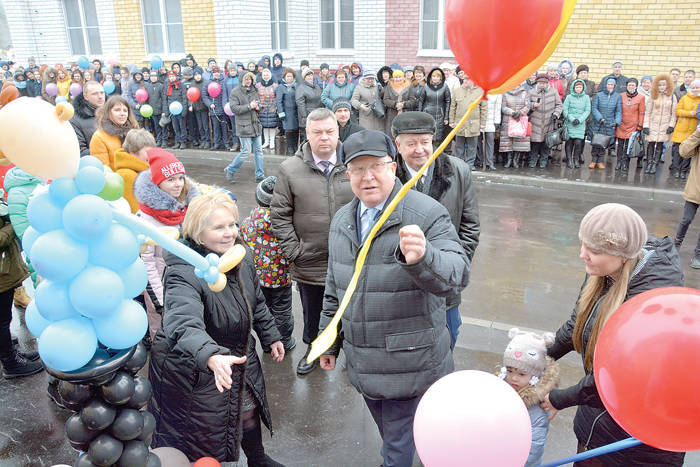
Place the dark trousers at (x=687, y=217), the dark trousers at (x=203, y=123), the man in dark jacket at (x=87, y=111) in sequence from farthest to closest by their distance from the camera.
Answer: the dark trousers at (x=203, y=123) < the dark trousers at (x=687, y=217) < the man in dark jacket at (x=87, y=111)

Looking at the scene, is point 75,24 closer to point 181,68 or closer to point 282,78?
point 181,68

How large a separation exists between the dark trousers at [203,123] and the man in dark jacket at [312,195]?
34.0ft

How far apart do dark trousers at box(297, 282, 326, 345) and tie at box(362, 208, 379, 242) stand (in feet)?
5.12

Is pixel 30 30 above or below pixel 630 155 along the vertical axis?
above

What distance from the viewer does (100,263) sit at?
196cm

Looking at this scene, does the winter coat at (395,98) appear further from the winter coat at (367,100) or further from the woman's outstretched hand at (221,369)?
the woman's outstretched hand at (221,369)

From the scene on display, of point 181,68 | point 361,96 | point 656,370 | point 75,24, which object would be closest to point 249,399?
point 656,370

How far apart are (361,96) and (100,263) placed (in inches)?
398

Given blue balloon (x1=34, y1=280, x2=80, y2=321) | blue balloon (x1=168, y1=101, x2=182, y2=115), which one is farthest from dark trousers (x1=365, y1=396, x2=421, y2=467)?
blue balloon (x1=168, y1=101, x2=182, y2=115)

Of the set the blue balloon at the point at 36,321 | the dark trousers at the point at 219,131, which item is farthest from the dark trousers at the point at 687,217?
the dark trousers at the point at 219,131

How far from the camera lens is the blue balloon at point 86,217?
6.07ft

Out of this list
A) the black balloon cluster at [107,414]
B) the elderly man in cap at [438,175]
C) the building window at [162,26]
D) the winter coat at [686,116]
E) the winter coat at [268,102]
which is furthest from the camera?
the building window at [162,26]

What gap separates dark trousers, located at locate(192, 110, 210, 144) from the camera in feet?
44.5

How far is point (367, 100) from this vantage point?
11508 millimetres
